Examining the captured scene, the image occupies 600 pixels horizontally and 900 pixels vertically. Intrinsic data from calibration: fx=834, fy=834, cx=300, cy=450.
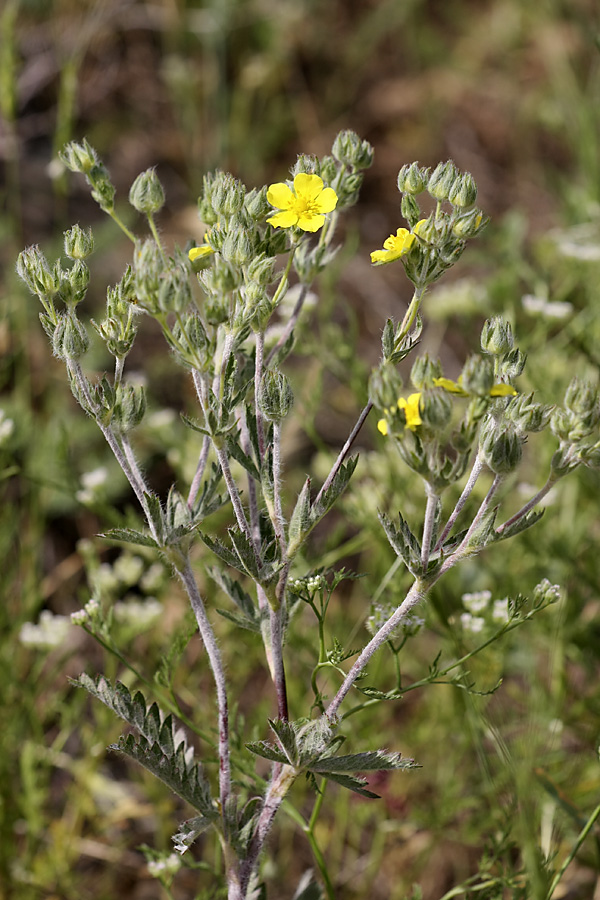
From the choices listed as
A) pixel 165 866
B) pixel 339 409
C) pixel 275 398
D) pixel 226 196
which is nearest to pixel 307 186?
pixel 226 196

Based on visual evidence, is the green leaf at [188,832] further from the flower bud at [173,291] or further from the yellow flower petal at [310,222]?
the yellow flower petal at [310,222]

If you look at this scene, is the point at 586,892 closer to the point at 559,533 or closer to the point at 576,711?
the point at 576,711

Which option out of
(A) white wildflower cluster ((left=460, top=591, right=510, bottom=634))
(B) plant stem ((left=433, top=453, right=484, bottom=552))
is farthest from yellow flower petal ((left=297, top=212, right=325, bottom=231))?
(A) white wildflower cluster ((left=460, top=591, right=510, bottom=634))

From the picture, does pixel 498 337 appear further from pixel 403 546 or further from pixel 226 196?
pixel 226 196

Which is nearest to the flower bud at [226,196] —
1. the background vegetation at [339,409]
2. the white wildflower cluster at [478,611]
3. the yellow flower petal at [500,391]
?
the yellow flower petal at [500,391]

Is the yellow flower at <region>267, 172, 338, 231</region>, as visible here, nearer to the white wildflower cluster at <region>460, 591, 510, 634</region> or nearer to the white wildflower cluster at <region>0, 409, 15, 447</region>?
the white wildflower cluster at <region>460, 591, 510, 634</region>
